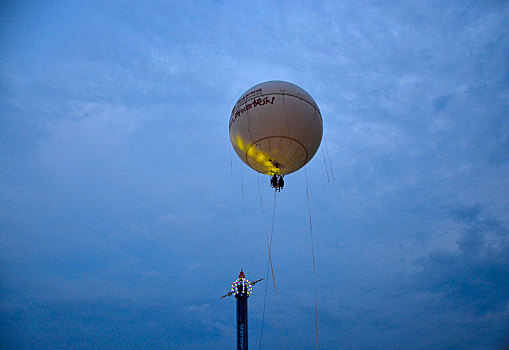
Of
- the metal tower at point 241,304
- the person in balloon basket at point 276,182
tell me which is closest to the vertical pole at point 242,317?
the metal tower at point 241,304

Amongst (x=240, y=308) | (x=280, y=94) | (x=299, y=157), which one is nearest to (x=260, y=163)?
(x=299, y=157)

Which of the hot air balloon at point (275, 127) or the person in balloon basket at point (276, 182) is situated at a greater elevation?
the hot air balloon at point (275, 127)

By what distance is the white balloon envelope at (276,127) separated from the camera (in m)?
9.66

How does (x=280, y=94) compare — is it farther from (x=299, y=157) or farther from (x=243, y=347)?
(x=243, y=347)

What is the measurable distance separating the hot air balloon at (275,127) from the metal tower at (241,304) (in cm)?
3747

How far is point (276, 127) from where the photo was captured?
9.58 m

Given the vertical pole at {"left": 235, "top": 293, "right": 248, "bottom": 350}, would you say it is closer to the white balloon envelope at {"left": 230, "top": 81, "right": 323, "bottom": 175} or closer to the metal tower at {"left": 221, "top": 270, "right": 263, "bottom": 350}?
the metal tower at {"left": 221, "top": 270, "right": 263, "bottom": 350}

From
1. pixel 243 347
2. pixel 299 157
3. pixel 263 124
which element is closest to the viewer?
pixel 263 124

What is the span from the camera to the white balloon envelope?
9656 mm

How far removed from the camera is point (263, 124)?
966 cm

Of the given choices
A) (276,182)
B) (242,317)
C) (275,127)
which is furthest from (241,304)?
(275,127)

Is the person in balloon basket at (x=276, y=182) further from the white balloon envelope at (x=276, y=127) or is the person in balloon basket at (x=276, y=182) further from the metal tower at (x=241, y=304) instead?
the metal tower at (x=241, y=304)

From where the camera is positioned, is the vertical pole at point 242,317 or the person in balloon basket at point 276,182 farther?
the vertical pole at point 242,317

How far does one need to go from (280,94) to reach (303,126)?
1282 millimetres
